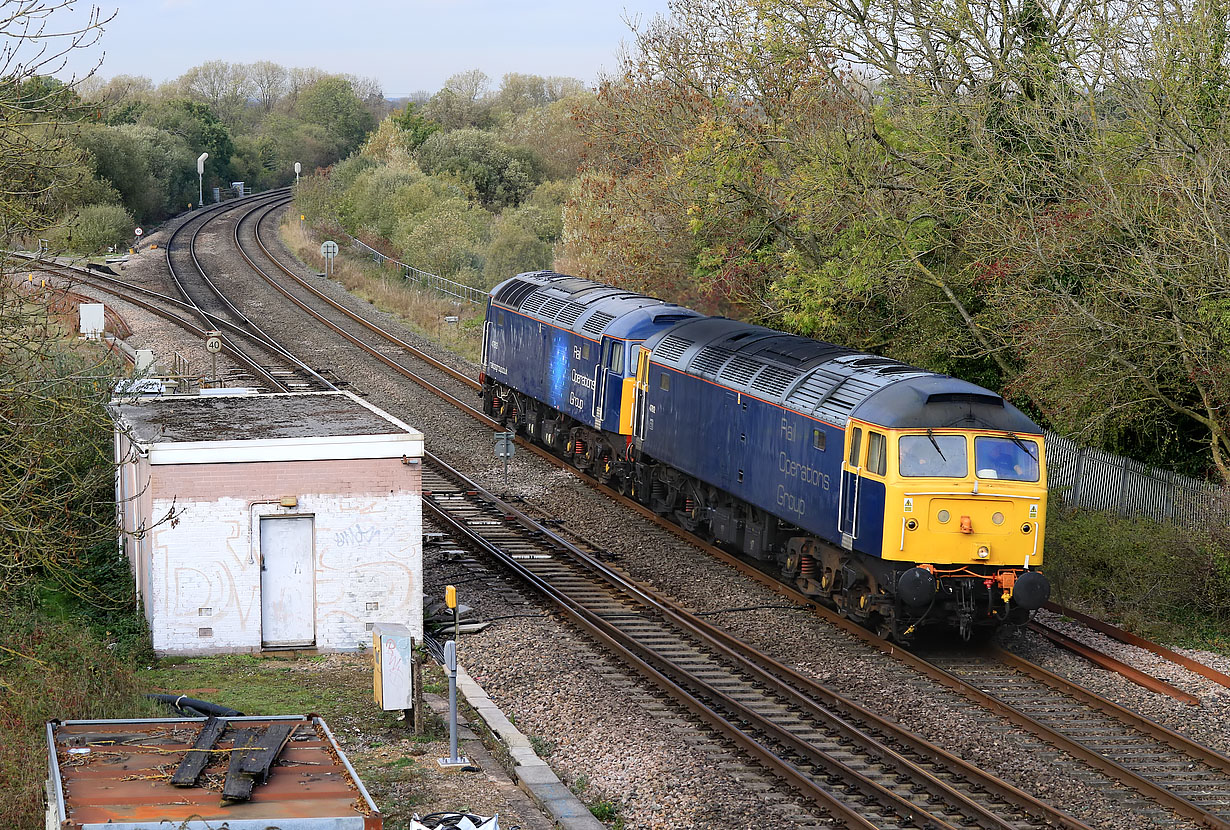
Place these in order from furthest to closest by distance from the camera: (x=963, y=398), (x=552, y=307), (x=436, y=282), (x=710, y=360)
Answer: (x=436, y=282) → (x=552, y=307) → (x=710, y=360) → (x=963, y=398)

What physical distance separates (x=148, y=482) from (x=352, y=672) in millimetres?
3079

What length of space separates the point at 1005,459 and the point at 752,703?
14.1 ft

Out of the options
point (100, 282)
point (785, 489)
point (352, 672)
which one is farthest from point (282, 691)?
point (100, 282)

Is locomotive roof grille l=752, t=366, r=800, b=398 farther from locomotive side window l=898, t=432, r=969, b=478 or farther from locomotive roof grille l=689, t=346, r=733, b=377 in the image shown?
locomotive side window l=898, t=432, r=969, b=478

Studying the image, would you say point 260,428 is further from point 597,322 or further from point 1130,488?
point 1130,488

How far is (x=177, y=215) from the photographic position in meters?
70.3

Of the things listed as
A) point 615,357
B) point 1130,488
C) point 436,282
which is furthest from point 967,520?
point 436,282

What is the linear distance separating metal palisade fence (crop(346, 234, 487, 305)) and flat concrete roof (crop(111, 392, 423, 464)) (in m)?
23.9

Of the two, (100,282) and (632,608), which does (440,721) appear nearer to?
(632,608)

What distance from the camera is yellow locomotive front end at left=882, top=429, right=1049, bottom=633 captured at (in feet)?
48.8

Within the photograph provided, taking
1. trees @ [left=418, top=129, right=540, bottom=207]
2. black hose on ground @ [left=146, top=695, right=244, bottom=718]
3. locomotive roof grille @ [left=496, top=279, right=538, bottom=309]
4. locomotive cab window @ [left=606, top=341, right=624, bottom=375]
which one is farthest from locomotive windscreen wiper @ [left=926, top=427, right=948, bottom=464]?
trees @ [left=418, top=129, right=540, bottom=207]

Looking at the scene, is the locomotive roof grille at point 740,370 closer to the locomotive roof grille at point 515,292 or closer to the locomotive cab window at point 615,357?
the locomotive cab window at point 615,357

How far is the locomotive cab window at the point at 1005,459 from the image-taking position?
15.1 metres

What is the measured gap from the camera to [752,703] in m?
13.8
